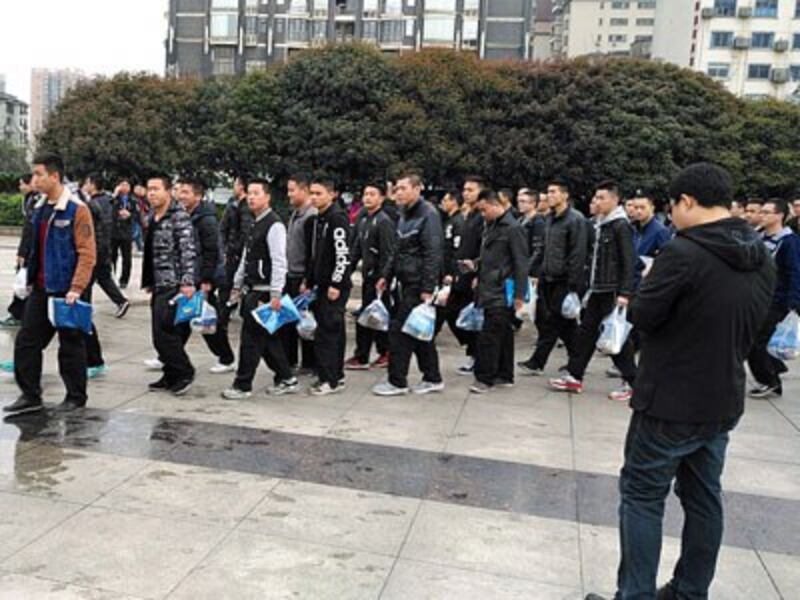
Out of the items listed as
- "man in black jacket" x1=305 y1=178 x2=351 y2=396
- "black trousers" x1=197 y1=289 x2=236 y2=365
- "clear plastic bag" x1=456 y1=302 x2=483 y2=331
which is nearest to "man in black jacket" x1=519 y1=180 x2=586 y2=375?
"clear plastic bag" x1=456 y1=302 x2=483 y2=331

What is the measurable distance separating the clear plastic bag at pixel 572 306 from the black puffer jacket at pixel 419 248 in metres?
1.36

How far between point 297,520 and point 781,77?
209ft

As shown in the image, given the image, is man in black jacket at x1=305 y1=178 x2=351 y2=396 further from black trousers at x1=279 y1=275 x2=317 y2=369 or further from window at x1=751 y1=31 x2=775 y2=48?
→ window at x1=751 y1=31 x2=775 y2=48

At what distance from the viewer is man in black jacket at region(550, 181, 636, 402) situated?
6.29 metres

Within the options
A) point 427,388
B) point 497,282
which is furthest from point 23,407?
point 497,282

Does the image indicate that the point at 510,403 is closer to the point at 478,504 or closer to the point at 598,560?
the point at 478,504

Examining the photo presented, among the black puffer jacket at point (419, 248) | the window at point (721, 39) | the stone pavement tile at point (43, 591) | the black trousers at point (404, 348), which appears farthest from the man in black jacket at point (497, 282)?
the window at point (721, 39)

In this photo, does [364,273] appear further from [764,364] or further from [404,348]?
A: [764,364]

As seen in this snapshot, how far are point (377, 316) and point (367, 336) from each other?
81 centimetres

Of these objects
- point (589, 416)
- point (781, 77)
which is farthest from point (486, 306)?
point (781, 77)

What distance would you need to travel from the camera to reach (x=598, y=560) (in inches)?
137

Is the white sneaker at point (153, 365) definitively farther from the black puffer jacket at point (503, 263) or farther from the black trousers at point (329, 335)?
the black puffer jacket at point (503, 263)

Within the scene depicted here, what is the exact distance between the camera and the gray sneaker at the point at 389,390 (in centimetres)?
624

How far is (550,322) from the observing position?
7.11m
